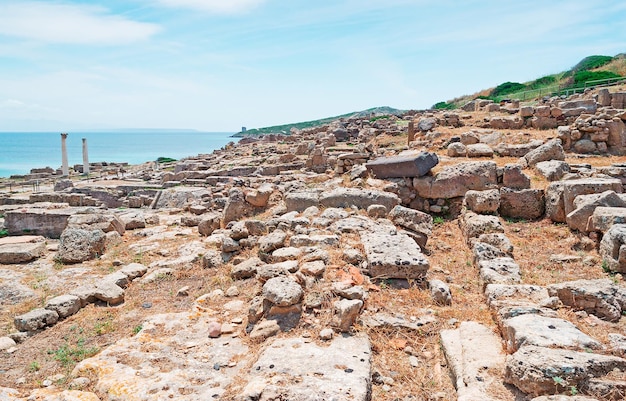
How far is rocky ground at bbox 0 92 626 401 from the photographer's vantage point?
11.6 ft

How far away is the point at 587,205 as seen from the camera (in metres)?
6.88

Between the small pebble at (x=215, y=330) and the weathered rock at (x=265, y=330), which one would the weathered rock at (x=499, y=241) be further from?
the small pebble at (x=215, y=330)

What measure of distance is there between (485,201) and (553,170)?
74.2 inches

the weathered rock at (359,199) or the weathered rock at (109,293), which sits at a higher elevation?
the weathered rock at (359,199)

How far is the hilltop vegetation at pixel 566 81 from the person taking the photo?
2808 centimetres

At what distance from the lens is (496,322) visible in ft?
14.5

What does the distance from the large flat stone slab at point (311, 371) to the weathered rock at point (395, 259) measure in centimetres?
140

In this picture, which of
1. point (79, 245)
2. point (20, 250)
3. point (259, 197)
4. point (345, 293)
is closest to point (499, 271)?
point (345, 293)

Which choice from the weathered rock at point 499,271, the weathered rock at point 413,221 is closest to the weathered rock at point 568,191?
the weathered rock at point 413,221

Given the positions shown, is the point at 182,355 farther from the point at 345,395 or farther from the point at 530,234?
the point at 530,234

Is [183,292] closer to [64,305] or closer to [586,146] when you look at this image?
[64,305]

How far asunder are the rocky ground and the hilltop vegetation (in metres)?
20.6

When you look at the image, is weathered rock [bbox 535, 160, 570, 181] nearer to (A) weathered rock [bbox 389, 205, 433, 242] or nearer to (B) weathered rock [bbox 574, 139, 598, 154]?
(A) weathered rock [bbox 389, 205, 433, 242]

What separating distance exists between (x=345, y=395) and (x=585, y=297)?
285cm
